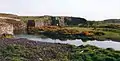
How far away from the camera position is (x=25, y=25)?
77.4 meters

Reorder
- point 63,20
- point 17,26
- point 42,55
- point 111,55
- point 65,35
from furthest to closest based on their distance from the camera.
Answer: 1. point 63,20
2. point 17,26
3. point 65,35
4. point 111,55
5. point 42,55

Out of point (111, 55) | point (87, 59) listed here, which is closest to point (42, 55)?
point (87, 59)

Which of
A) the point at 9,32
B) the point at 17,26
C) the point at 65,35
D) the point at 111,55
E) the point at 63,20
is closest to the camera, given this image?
the point at 111,55

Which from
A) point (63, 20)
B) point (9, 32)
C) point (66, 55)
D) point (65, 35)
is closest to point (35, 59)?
point (66, 55)

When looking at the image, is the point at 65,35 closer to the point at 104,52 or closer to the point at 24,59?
Result: the point at 104,52

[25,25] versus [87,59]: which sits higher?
[87,59]

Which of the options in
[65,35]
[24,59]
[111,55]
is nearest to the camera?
[24,59]

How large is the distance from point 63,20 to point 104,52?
2674 inches

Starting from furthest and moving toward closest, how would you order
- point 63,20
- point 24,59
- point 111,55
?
point 63,20
point 111,55
point 24,59

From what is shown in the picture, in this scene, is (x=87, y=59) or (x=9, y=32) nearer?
(x=87, y=59)

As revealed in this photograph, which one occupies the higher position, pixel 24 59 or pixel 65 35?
pixel 24 59

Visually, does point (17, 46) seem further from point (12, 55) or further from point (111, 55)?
point (111, 55)

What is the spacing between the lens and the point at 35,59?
1003 inches

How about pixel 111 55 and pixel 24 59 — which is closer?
pixel 24 59
